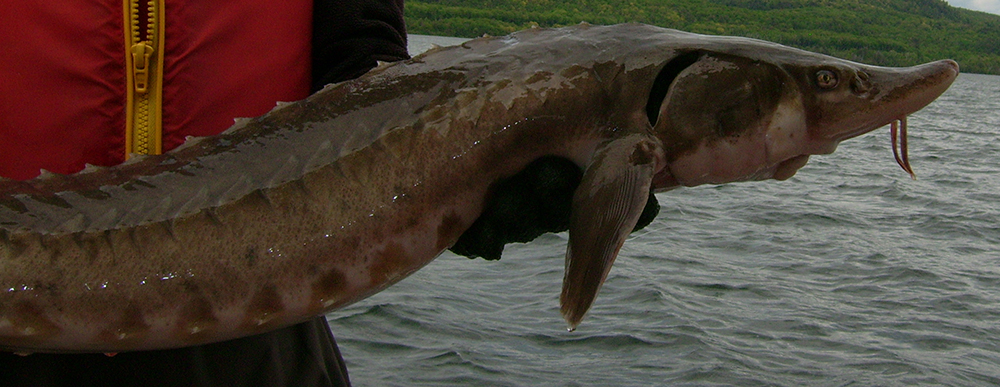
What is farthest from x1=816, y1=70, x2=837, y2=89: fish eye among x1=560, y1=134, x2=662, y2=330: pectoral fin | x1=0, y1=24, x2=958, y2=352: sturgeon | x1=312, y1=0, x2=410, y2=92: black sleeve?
x1=312, y1=0, x2=410, y2=92: black sleeve

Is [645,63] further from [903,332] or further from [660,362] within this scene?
[903,332]

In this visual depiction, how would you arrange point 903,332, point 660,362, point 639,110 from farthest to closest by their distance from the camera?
point 903,332, point 660,362, point 639,110

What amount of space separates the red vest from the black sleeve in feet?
0.73

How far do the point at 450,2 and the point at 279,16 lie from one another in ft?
311

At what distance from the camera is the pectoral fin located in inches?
87.8

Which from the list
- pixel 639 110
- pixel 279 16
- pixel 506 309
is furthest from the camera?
pixel 506 309

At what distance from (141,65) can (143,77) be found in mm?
31

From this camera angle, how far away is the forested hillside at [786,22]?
82062mm

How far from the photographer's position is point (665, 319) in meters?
10.5

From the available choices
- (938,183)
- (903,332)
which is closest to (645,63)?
(903,332)

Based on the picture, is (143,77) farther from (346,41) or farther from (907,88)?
(907,88)

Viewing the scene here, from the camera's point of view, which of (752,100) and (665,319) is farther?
(665,319)

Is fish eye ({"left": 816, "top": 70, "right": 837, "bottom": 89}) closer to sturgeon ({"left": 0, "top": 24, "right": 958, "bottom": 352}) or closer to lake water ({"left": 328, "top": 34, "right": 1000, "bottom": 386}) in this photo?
sturgeon ({"left": 0, "top": 24, "right": 958, "bottom": 352})

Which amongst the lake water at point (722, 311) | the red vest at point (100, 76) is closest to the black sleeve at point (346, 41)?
the red vest at point (100, 76)
